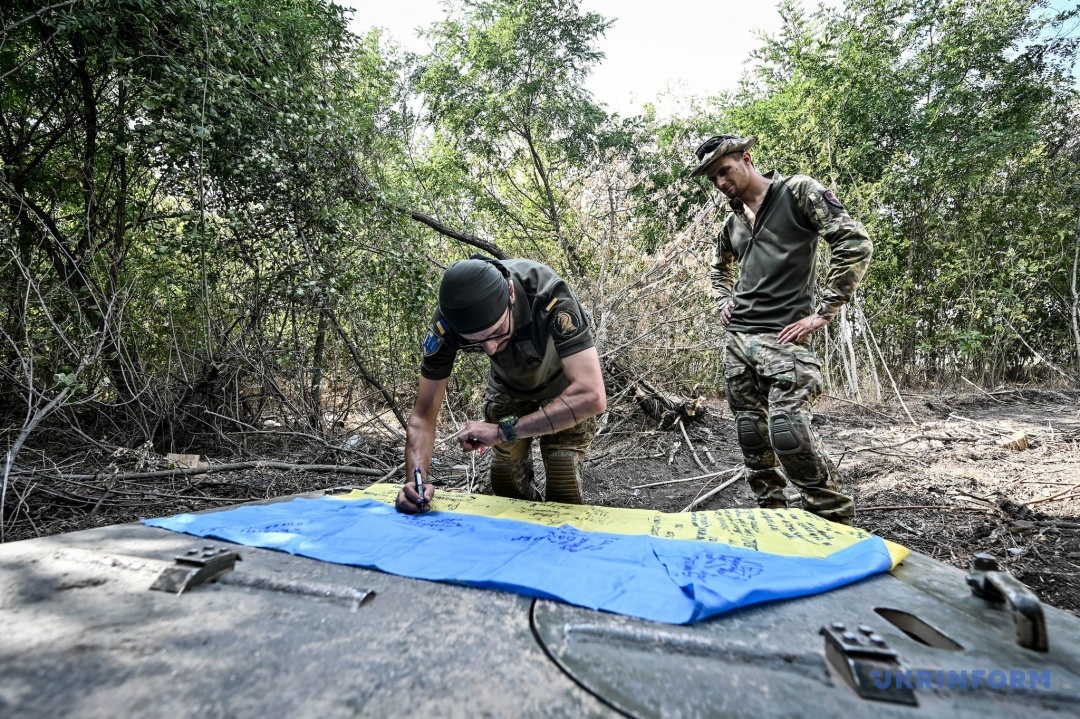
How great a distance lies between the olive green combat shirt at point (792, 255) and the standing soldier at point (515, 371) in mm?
882

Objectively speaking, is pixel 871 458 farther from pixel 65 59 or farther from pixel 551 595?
pixel 65 59

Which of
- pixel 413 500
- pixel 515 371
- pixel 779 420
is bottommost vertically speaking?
pixel 413 500

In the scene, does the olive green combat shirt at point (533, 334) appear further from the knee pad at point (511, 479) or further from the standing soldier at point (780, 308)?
the standing soldier at point (780, 308)

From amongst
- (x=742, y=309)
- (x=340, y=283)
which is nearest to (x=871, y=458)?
(x=742, y=309)

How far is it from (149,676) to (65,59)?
14.4ft

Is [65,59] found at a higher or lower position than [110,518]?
higher

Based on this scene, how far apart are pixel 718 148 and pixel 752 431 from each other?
1323 mm

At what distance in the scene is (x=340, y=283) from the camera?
12.1 feet

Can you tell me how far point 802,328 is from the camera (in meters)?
2.14

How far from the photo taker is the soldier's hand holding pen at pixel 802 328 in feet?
6.99

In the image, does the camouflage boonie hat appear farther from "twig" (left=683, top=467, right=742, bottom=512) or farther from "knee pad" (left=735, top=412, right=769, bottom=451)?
"twig" (left=683, top=467, right=742, bottom=512)

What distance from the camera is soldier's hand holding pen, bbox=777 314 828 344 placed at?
213cm

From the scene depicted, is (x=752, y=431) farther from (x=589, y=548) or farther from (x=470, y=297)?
(x=470, y=297)

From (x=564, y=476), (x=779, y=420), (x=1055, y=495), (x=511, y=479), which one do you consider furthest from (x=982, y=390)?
(x=511, y=479)
